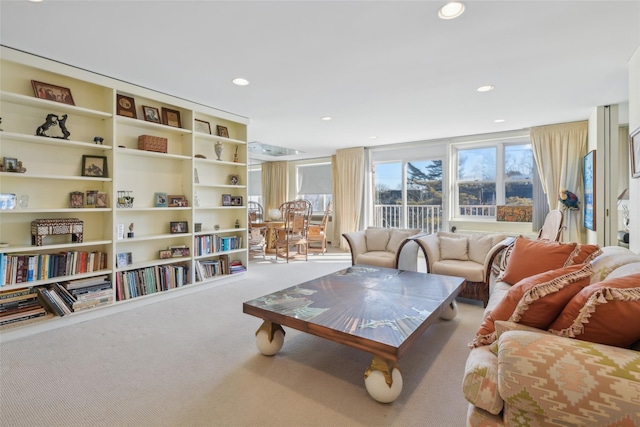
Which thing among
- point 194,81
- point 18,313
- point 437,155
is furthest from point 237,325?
point 437,155

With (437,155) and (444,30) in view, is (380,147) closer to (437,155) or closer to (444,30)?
(437,155)

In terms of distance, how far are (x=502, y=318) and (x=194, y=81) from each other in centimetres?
327

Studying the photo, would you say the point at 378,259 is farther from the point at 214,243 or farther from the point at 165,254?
the point at 165,254

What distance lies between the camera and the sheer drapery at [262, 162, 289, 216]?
8.31 metres

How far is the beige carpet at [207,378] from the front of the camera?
1.54 m

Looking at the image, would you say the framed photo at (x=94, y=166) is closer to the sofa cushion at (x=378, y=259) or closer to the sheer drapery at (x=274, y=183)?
the sofa cushion at (x=378, y=259)

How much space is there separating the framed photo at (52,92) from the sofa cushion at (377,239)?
3654 millimetres

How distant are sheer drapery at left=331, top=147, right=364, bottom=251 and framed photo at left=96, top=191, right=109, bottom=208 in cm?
466

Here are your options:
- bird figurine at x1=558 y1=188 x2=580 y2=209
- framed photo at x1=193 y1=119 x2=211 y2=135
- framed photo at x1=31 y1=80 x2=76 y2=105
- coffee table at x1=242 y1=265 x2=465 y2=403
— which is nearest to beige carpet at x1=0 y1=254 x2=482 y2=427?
coffee table at x1=242 y1=265 x2=465 y2=403

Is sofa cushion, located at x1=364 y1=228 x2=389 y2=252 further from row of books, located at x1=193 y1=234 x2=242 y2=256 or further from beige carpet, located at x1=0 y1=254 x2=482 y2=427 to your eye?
row of books, located at x1=193 y1=234 x2=242 y2=256

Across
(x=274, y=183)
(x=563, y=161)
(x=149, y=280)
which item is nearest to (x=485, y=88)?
(x=563, y=161)

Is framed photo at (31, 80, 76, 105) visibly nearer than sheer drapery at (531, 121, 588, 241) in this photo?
Yes

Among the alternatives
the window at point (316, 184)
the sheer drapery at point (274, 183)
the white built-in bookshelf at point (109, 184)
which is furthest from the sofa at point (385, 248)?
the sheer drapery at point (274, 183)

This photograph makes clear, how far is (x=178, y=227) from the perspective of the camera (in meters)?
3.70
